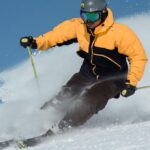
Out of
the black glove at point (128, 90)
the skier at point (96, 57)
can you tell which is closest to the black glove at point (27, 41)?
the skier at point (96, 57)

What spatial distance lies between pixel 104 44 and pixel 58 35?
2.18ft

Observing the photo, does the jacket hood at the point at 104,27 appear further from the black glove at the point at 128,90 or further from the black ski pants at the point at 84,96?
the black glove at the point at 128,90

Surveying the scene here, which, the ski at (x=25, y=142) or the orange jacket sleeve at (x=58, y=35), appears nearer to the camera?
the ski at (x=25, y=142)

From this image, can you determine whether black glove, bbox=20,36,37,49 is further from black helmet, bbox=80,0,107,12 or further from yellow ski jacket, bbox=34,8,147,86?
black helmet, bbox=80,0,107,12

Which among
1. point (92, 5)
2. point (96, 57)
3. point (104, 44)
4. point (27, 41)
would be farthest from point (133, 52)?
point (27, 41)

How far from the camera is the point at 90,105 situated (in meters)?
8.26

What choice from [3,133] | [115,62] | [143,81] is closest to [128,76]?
[115,62]

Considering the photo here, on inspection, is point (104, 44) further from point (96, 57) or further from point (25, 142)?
point (25, 142)

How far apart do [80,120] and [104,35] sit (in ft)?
3.50

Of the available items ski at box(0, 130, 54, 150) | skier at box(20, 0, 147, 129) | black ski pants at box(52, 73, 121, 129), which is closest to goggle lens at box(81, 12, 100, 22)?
skier at box(20, 0, 147, 129)

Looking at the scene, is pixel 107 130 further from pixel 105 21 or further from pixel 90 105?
pixel 105 21

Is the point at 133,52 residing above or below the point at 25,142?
above

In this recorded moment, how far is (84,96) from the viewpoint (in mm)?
8359

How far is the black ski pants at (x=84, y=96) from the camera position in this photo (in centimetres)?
819
